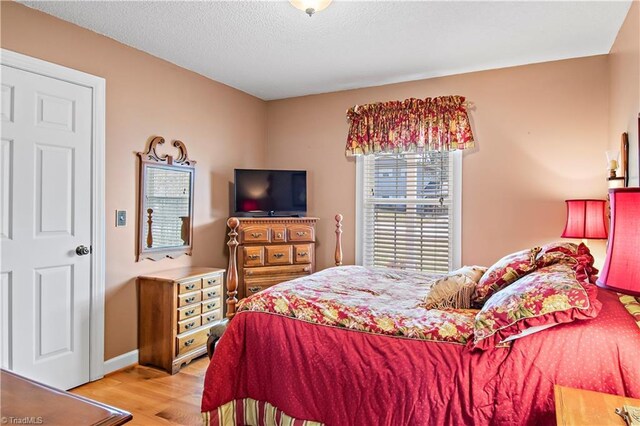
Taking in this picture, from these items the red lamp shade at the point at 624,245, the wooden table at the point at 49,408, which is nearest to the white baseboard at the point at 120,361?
the wooden table at the point at 49,408

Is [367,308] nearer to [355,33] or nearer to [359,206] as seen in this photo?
[355,33]

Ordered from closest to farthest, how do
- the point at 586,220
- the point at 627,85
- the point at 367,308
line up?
the point at 367,308 → the point at 627,85 → the point at 586,220

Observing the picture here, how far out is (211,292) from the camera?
353cm

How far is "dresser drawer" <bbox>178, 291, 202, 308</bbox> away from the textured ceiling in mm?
2051

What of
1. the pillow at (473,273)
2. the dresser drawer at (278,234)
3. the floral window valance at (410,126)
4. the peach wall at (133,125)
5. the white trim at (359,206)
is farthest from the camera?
the white trim at (359,206)

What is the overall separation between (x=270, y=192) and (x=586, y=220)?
9.54 feet

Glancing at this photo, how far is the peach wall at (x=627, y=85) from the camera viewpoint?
241 cm

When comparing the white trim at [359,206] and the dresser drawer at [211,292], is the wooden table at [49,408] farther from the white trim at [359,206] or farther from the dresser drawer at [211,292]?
the white trim at [359,206]

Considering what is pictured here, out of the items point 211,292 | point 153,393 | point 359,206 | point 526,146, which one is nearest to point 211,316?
point 211,292

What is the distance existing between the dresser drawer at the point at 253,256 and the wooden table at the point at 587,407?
2917 mm

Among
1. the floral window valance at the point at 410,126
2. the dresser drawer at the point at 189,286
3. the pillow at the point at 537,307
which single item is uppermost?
the floral window valance at the point at 410,126

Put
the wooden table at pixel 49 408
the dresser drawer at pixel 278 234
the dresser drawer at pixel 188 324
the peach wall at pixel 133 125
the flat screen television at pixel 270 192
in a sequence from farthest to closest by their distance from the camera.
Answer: the flat screen television at pixel 270 192, the dresser drawer at pixel 278 234, the dresser drawer at pixel 188 324, the peach wall at pixel 133 125, the wooden table at pixel 49 408

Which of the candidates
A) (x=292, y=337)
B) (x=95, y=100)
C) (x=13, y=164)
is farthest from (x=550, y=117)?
(x=13, y=164)

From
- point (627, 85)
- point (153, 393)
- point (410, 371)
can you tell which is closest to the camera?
point (410, 371)
